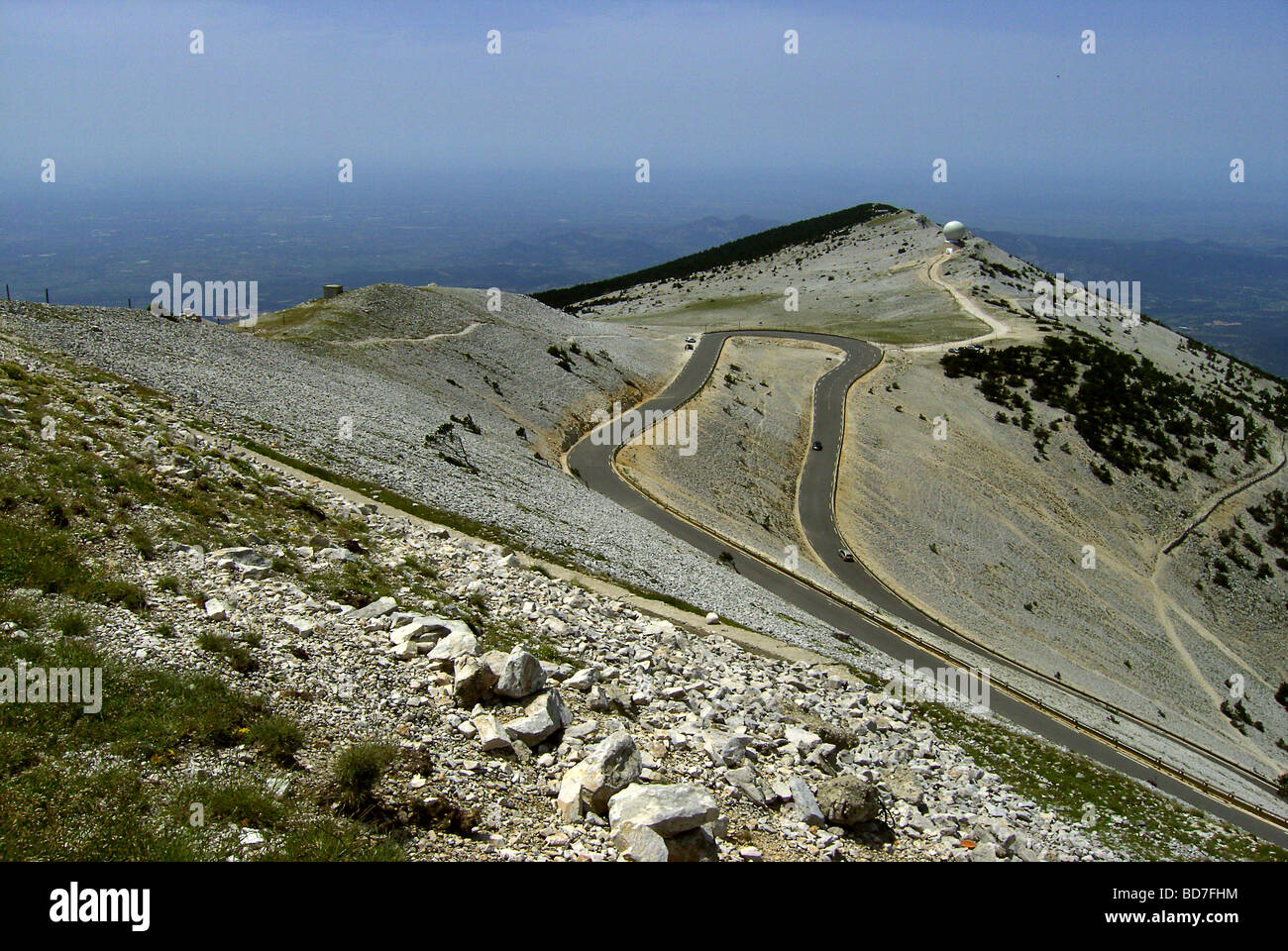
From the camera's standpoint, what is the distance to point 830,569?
40969 mm

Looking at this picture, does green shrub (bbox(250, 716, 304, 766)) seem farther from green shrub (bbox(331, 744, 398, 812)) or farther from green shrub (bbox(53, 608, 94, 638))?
green shrub (bbox(53, 608, 94, 638))

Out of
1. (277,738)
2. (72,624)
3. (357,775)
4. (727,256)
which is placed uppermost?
(727,256)

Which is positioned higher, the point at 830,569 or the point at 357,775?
the point at 357,775

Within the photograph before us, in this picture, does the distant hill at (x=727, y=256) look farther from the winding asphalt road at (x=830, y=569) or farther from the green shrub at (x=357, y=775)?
the green shrub at (x=357, y=775)

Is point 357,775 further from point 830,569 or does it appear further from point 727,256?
point 727,256

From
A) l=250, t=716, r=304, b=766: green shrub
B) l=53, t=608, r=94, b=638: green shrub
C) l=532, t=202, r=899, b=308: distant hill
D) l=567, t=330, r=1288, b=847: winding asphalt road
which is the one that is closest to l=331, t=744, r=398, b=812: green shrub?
l=250, t=716, r=304, b=766: green shrub

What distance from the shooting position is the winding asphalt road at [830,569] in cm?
2581

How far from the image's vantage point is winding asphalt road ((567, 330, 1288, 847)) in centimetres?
2581

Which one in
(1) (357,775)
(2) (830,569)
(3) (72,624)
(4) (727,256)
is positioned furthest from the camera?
(4) (727,256)

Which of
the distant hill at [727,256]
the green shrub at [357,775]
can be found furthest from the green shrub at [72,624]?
the distant hill at [727,256]

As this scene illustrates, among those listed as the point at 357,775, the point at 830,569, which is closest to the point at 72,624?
the point at 357,775

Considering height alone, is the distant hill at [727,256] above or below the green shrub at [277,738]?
above

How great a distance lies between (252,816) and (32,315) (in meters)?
29.8

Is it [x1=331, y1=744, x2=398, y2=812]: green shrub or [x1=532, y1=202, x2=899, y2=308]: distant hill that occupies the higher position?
[x1=532, y1=202, x2=899, y2=308]: distant hill
